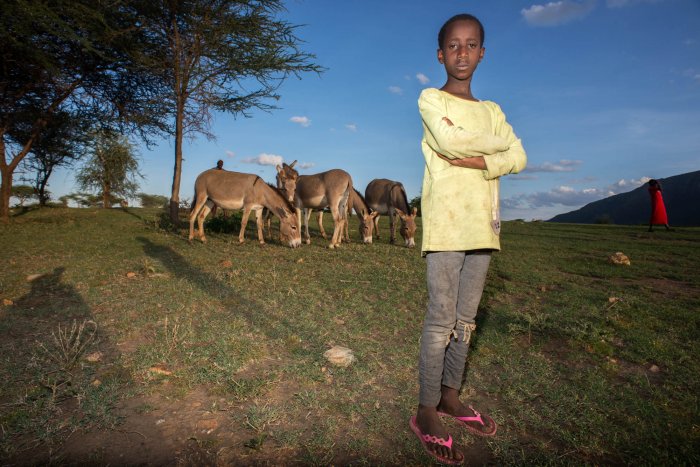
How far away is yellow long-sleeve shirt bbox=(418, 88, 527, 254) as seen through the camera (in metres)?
2.41

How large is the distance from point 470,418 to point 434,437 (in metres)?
→ 0.40

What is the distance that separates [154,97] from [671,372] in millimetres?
18176

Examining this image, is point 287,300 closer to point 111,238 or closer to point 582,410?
point 582,410

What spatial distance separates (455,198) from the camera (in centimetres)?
246

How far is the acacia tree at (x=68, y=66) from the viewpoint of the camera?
404 inches

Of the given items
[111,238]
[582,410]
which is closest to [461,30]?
[582,410]

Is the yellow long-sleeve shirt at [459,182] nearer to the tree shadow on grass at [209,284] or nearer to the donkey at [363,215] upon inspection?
the tree shadow on grass at [209,284]

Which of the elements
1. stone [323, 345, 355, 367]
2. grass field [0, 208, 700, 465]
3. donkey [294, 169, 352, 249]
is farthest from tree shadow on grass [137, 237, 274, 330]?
donkey [294, 169, 352, 249]

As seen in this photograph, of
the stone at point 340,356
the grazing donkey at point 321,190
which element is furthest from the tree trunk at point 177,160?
the stone at point 340,356

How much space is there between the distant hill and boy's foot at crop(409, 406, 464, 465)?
68.9 m

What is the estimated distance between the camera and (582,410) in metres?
2.93

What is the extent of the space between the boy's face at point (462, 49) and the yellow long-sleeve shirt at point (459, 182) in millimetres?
170

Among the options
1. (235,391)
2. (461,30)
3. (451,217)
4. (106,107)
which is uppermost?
(106,107)

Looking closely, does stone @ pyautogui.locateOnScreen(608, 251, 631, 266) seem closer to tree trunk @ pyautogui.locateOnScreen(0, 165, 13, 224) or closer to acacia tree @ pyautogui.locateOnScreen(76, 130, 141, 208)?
tree trunk @ pyautogui.locateOnScreen(0, 165, 13, 224)
